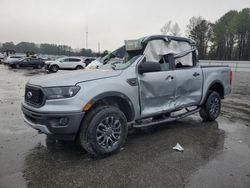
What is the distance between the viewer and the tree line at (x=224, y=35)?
49.7 meters

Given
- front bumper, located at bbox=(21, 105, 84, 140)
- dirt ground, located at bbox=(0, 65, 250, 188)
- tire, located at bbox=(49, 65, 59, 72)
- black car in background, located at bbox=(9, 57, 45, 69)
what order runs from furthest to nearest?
1. black car in background, located at bbox=(9, 57, 45, 69)
2. tire, located at bbox=(49, 65, 59, 72)
3. front bumper, located at bbox=(21, 105, 84, 140)
4. dirt ground, located at bbox=(0, 65, 250, 188)

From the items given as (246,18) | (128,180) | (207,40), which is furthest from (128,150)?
(207,40)

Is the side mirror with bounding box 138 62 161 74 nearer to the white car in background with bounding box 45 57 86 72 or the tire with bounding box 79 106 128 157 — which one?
the tire with bounding box 79 106 128 157

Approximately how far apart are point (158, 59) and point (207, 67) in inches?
62.0

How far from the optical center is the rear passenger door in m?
4.60

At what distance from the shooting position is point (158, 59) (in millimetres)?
4555

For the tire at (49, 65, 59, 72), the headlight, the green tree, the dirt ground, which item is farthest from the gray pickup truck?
the green tree

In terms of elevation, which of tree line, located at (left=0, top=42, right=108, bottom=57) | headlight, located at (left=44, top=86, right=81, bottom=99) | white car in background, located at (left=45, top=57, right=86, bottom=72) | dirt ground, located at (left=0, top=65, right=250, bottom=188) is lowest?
dirt ground, located at (left=0, top=65, right=250, bottom=188)

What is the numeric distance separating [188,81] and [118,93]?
6.46 feet

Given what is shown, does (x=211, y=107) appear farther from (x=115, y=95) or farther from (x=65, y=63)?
(x=65, y=63)

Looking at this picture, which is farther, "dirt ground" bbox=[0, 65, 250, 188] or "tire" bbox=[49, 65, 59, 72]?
"tire" bbox=[49, 65, 59, 72]

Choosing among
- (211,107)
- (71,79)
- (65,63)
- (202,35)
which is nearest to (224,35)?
(202,35)

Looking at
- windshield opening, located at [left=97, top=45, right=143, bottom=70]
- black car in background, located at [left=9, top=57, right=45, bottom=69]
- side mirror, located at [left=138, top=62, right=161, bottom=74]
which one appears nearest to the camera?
side mirror, located at [left=138, top=62, right=161, bottom=74]

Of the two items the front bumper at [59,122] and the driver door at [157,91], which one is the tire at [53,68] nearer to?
the driver door at [157,91]
